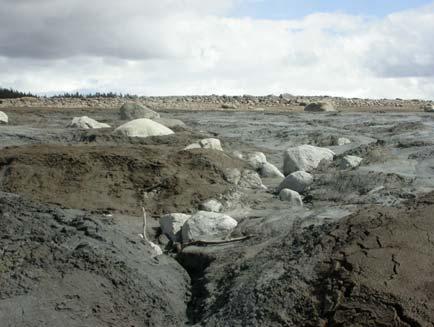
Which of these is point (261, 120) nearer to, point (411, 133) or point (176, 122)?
point (176, 122)

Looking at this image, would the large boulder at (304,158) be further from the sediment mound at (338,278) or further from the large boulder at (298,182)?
the sediment mound at (338,278)

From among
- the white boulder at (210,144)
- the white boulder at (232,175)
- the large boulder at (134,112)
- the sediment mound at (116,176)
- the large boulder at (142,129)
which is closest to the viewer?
the sediment mound at (116,176)

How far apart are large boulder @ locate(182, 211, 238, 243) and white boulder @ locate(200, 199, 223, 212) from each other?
152cm

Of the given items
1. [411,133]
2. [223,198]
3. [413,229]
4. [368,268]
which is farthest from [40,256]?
[411,133]

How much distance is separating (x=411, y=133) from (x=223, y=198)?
6.81 meters

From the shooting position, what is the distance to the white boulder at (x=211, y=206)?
857 cm

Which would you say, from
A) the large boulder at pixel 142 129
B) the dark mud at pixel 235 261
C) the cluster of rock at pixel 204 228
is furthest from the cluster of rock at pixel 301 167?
the large boulder at pixel 142 129

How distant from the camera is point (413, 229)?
4961 millimetres

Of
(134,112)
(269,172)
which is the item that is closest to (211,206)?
(269,172)

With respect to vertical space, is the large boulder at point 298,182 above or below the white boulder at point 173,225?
above

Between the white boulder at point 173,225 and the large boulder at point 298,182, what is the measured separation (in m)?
2.13

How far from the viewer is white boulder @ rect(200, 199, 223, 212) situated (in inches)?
337

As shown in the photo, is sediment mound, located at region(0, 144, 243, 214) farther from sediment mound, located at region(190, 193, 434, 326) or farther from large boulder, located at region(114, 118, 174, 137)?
sediment mound, located at region(190, 193, 434, 326)

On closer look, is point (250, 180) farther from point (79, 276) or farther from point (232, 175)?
point (79, 276)
